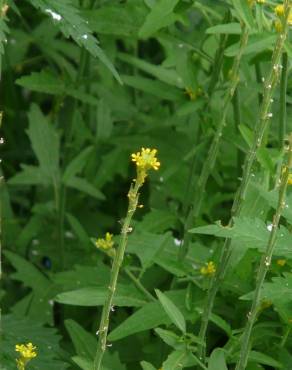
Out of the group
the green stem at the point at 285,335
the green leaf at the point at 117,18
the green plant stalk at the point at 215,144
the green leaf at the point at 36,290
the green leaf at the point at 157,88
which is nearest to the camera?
the green plant stalk at the point at 215,144

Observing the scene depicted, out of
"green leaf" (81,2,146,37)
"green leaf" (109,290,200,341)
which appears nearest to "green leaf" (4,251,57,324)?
"green leaf" (109,290,200,341)

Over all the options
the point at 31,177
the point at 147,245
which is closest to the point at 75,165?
the point at 31,177

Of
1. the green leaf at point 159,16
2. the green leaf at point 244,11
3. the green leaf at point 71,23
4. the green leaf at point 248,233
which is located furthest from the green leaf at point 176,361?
the green leaf at point 159,16

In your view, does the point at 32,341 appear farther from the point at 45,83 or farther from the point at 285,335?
the point at 45,83

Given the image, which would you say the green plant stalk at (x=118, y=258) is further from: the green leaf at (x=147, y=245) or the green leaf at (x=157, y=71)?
the green leaf at (x=157, y=71)

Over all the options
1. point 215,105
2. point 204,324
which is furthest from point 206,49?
point 204,324

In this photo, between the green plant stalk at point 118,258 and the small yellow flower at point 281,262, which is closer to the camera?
the green plant stalk at point 118,258

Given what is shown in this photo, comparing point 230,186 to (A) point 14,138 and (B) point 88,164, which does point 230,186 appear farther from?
(A) point 14,138

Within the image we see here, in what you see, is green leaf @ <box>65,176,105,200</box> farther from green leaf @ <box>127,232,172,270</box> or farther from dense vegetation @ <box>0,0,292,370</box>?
green leaf @ <box>127,232,172,270</box>
